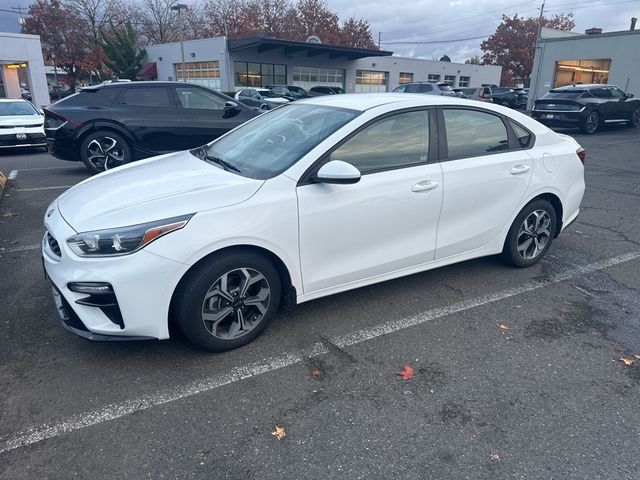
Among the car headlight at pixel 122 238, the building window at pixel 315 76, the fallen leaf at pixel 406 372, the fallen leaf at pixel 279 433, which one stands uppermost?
the building window at pixel 315 76

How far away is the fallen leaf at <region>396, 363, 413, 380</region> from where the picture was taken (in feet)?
9.62

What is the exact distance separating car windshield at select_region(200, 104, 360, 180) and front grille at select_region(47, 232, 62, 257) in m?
1.24

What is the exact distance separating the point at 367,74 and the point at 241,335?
43.8m

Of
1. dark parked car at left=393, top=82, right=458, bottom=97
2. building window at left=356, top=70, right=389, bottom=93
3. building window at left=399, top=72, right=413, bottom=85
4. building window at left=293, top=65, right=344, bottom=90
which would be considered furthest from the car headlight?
building window at left=399, top=72, right=413, bottom=85

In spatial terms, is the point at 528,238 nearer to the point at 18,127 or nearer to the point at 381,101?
the point at 381,101

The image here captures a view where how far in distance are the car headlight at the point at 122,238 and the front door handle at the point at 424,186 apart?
1.77 metres

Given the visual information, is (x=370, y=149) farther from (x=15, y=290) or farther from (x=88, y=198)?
(x=15, y=290)

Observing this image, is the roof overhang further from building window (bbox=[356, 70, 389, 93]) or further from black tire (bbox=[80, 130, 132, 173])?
black tire (bbox=[80, 130, 132, 173])

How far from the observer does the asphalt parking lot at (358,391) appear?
7.52 ft

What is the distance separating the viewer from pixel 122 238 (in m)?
2.72

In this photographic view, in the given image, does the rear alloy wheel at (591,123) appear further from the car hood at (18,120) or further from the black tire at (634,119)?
the car hood at (18,120)

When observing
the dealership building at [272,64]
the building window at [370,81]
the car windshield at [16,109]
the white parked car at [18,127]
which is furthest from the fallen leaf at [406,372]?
the building window at [370,81]

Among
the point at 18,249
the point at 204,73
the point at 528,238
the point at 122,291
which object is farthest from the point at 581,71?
the point at 122,291

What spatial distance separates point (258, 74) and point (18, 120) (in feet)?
89.7
